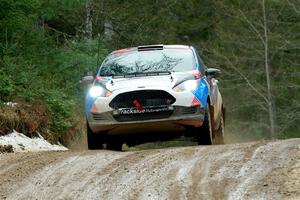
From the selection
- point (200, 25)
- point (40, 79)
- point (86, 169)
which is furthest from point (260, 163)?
point (200, 25)

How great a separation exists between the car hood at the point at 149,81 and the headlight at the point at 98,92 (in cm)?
→ 8

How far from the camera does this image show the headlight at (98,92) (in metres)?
11.2

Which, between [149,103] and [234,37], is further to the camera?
[234,37]

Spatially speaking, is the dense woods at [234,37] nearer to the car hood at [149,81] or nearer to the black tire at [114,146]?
the black tire at [114,146]

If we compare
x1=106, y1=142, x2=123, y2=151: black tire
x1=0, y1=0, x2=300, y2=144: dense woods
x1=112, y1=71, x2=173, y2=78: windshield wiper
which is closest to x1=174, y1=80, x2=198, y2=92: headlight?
x1=112, y1=71, x2=173, y2=78: windshield wiper

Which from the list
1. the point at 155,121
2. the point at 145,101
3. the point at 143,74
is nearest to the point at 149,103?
the point at 145,101

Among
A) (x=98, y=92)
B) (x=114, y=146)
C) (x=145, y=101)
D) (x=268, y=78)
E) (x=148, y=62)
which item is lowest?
(x=268, y=78)

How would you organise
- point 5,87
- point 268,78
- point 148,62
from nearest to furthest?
point 148,62
point 5,87
point 268,78

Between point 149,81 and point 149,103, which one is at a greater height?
point 149,81

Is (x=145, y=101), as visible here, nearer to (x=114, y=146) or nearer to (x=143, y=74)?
(x=143, y=74)

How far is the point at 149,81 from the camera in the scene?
11.2 m

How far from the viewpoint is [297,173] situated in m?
7.15

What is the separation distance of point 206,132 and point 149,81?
1.26m

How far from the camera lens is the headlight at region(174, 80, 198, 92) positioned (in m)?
11.1
